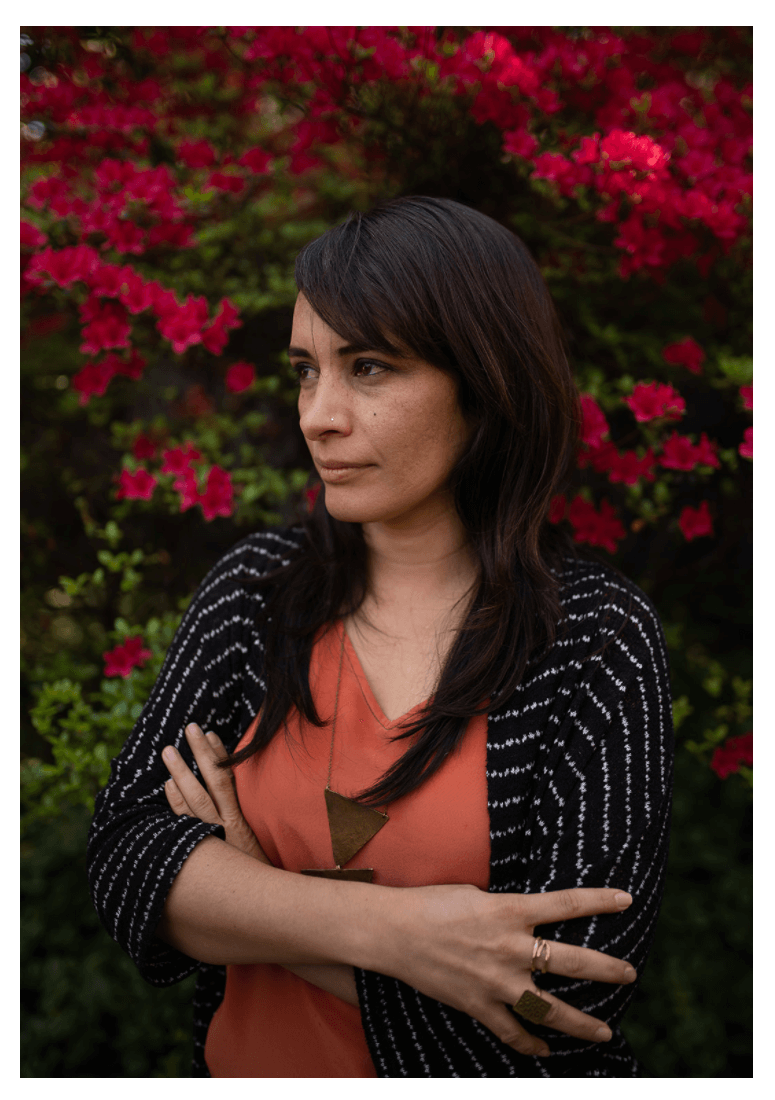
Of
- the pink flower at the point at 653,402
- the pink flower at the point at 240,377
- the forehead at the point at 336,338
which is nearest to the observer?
the forehead at the point at 336,338

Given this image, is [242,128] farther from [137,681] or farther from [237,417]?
[137,681]

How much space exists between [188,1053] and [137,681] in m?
1.19

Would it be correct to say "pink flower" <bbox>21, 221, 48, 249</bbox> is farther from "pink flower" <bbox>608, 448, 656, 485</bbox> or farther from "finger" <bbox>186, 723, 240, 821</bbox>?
"pink flower" <bbox>608, 448, 656, 485</bbox>

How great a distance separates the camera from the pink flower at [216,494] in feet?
6.21

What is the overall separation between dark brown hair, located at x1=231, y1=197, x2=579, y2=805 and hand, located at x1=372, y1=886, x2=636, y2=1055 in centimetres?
22

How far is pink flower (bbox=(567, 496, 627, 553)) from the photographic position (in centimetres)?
193

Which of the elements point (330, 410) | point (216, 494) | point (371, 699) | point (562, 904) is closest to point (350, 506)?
point (330, 410)

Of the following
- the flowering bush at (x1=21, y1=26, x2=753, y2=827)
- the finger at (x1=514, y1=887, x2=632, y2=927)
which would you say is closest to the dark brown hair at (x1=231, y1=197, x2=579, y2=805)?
the finger at (x1=514, y1=887, x2=632, y2=927)

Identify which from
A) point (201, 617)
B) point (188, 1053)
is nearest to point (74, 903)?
point (188, 1053)

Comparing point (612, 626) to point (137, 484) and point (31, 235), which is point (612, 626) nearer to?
point (137, 484)

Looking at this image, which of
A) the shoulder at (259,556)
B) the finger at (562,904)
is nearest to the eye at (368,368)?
the shoulder at (259,556)

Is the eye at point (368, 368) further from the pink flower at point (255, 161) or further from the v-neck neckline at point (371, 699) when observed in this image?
the pink flower at point (255, 161)

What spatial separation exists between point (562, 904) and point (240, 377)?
162 centimetres

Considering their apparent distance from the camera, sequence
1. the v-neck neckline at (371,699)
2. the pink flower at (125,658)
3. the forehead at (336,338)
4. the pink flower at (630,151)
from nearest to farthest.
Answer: the forehead at (336,338)
the v-neck neckline at (371,699)
the pink flower at (630,151)
the pink flower at (125,658)
